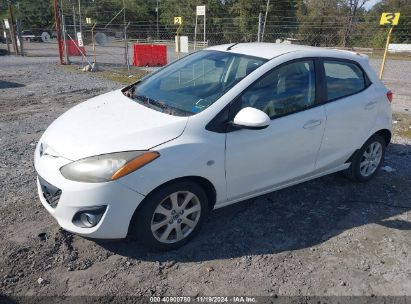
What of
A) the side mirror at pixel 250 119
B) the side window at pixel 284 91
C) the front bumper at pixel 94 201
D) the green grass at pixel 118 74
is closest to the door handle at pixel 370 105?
the side window at pixel 284 91

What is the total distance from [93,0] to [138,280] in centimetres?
3528

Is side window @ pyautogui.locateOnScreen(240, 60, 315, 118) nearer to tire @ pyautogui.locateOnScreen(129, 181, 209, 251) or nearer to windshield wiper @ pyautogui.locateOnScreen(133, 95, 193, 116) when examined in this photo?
windshield wiper @ pyautogui.locateOnScreen(133, 95, 193, 116)

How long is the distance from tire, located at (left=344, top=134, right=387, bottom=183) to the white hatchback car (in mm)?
107

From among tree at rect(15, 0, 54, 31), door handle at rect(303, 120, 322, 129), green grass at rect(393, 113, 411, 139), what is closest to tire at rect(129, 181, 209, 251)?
door handle at rect(303, 120, 322, 129)

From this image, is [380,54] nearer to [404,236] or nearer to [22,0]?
[404,236]

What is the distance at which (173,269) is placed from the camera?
10.4ft

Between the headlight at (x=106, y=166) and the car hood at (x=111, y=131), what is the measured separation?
2.2 inches

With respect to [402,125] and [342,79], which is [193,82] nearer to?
[342,79]

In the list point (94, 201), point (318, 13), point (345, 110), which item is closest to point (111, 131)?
point (94, 201)

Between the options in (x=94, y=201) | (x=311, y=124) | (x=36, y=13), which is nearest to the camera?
(x=94, y=201)

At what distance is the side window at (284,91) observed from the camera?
11.7 feet

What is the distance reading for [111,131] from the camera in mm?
3207

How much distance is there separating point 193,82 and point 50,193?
175cm

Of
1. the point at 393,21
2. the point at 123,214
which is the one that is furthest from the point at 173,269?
the point at 393,21
